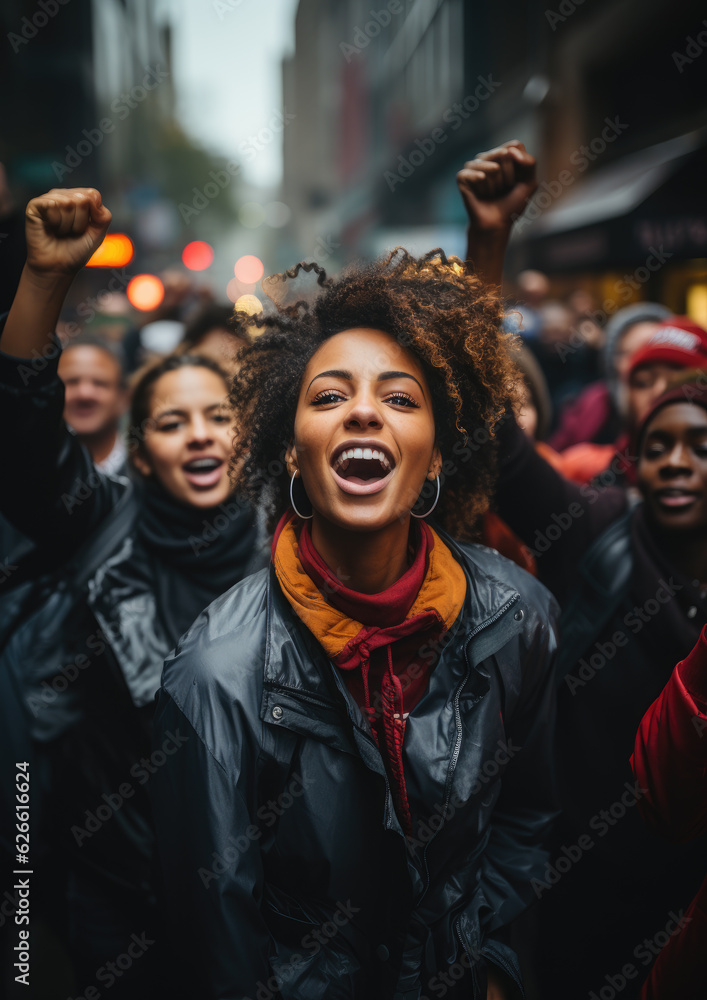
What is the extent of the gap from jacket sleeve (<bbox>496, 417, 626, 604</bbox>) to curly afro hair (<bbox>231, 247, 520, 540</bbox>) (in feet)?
0.42

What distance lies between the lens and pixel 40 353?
1747 millimetres

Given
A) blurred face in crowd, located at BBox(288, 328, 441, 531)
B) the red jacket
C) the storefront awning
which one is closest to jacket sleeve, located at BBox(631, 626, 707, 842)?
the red jacket

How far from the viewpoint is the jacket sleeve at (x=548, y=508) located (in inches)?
92.9

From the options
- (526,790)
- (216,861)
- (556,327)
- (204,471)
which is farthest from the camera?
(556,327)

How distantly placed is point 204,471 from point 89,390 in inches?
55.1

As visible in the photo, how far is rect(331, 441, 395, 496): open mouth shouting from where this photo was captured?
5.62 ft

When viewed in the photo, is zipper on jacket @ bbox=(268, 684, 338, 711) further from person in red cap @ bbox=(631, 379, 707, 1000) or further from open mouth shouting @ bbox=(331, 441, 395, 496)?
person in red cap @ bbox=(631, 379, 707, 1000)

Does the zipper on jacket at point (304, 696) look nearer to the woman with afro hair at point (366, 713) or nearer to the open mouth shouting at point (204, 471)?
the woman with afro hair at point (366, 713)

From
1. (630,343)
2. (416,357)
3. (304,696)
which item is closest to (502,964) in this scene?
(304,696)

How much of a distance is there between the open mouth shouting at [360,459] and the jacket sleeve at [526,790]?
1.82 feet

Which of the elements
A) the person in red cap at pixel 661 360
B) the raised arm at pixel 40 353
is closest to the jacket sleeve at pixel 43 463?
the raised arm at pixel 40 353

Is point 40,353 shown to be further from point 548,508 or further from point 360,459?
point 548,508

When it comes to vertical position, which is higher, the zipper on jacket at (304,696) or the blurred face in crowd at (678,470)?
the blurred face in crowd at (678,470)

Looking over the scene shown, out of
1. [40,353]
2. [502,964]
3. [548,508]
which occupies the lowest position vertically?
[502,964]
